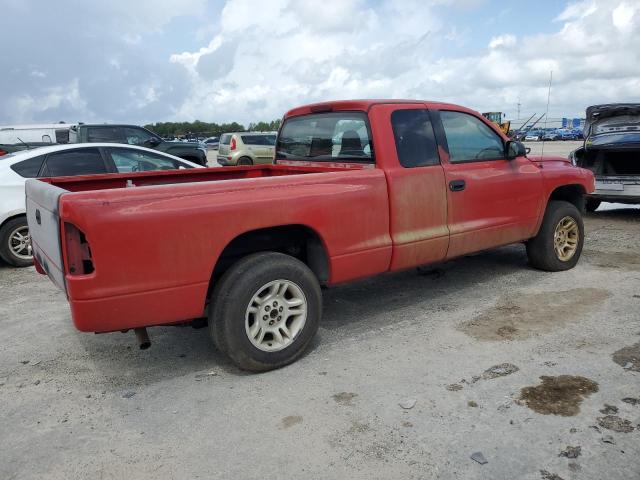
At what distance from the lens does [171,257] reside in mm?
3156

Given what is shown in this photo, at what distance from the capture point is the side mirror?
5.04 meters

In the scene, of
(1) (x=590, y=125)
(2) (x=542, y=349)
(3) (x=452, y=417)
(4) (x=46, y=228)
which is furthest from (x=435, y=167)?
(1) (x=590, y=125)

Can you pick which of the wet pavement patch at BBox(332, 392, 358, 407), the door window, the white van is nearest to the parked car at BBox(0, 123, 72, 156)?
the white van

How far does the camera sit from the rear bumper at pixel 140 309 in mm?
3016

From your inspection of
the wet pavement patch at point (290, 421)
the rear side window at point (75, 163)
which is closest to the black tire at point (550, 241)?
the wet pavement patch at point (290, 421)

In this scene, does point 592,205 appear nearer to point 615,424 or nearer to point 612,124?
point 612,124

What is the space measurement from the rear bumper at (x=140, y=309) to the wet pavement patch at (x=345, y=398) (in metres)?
0.98

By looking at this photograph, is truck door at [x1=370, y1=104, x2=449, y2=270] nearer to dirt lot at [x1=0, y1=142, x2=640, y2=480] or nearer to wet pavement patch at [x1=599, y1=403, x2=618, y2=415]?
dirt lot at [x1=0, y1=142, x2=640, y2=480]

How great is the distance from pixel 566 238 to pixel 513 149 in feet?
4.72

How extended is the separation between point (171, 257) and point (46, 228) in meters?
0.86

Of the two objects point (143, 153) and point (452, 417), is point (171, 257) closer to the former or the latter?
point (452, 417)

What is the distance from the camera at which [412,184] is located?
166 inches

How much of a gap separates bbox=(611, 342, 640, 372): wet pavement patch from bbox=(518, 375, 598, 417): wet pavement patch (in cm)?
38

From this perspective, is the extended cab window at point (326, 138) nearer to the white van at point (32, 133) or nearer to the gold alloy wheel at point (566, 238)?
the gold alloy wheel at point (566, 238)
